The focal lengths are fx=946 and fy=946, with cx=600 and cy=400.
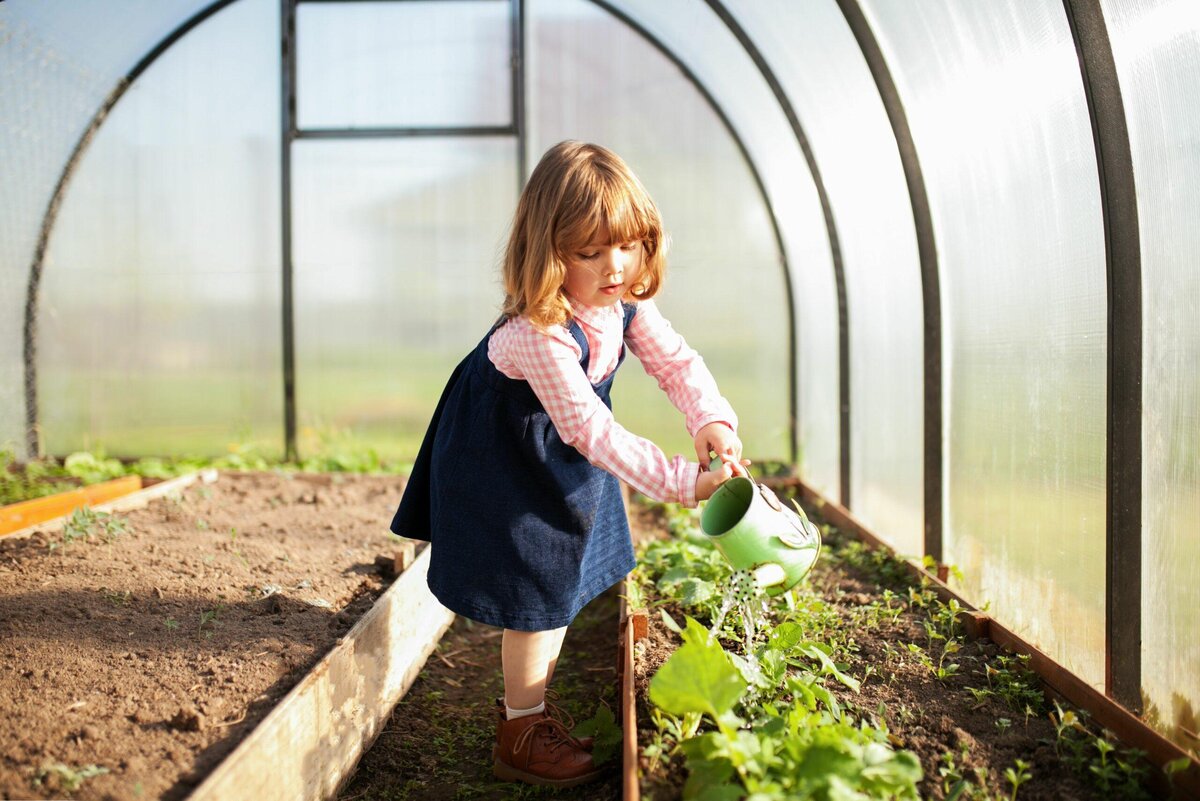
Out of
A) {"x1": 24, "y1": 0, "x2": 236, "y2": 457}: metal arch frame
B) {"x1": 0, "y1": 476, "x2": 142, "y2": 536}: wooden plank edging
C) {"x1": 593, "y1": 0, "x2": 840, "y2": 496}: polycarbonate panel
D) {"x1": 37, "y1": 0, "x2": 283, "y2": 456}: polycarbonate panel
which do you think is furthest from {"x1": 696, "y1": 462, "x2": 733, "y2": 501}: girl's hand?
{"x1": 24, "y1": 0, "x2": 236, "y2": 457}: metal arch frame

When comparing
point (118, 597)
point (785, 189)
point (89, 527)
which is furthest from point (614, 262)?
point (785, 189)

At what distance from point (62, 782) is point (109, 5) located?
4798 mm

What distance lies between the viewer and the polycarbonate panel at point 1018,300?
2332mm

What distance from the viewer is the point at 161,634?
2367 mm

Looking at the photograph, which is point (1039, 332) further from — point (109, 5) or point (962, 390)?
point (109, 5)

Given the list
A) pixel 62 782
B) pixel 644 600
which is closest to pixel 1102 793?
pixel 644 600

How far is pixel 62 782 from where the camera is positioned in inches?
63.6

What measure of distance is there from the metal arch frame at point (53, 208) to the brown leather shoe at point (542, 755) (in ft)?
15.5

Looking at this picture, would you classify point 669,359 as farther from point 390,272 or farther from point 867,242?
point 390,272

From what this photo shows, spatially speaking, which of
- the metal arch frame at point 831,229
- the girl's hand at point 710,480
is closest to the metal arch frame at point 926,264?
the metal arch frame at point 831,229

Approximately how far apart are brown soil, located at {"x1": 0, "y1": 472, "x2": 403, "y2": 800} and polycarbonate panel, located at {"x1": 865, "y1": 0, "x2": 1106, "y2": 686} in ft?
6.26

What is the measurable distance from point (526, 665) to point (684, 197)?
405cm

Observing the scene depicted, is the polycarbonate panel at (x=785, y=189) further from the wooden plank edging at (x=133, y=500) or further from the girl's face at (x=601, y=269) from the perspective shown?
the wooden plank edging at (x=133, y=500)

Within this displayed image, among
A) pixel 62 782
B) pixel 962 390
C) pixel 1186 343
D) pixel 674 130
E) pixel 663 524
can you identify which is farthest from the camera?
pixel 674 130
